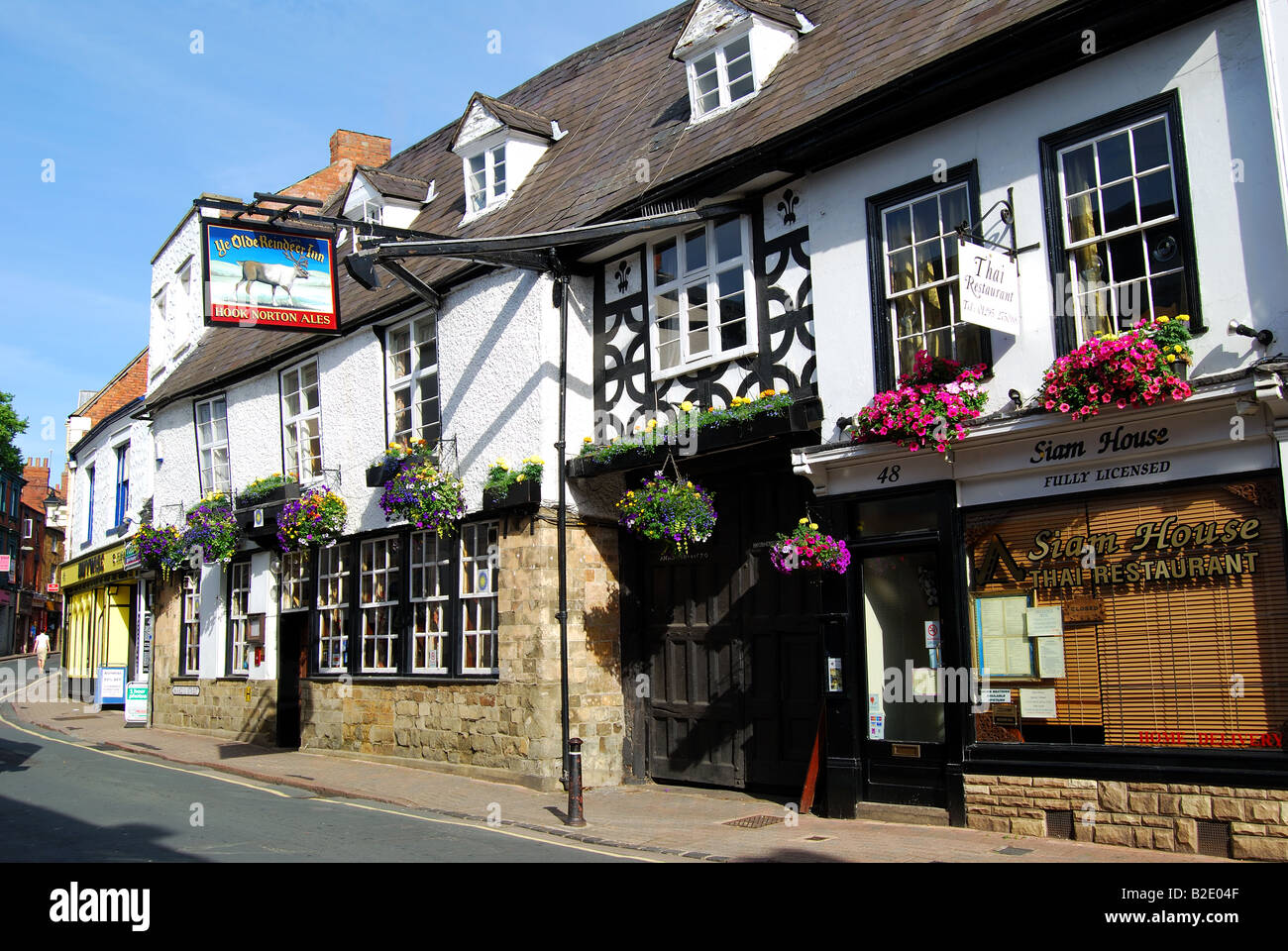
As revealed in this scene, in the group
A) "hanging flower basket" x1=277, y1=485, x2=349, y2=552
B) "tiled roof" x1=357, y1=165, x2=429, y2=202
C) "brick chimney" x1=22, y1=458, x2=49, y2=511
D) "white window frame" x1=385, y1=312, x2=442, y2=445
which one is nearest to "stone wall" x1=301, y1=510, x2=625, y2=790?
"white window frame" x1=385, y1=312, x2=442, y2=445

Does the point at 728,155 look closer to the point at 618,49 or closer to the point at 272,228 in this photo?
the point at 272,228

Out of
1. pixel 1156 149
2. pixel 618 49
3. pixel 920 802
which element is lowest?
pixel 920 802

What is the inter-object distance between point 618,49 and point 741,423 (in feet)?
30.4

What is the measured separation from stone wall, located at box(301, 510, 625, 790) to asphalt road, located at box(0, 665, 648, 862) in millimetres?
1969

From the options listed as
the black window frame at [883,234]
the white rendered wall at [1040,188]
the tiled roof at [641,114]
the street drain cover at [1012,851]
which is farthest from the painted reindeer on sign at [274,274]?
the street drain cover at [1012,851]

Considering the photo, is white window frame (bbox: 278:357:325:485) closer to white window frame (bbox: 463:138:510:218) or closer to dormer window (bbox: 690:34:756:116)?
white window frame (bbox: 463:138:510:218)

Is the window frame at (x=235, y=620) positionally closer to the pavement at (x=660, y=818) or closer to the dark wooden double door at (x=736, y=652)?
the pavement at (x=660, y=818)

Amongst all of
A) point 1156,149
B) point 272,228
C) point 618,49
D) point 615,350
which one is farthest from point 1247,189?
point 618,49

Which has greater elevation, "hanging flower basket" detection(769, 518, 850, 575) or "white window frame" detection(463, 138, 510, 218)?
"white window frame" detection(463, 138, 510, 218)

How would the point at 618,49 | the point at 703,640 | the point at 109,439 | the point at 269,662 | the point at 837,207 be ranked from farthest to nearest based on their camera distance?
the point at 109,439, the point at 269,662, the point at 618,49, the point at 703,640, the point at 837,207

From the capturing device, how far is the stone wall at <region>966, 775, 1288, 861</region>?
7.85 metres

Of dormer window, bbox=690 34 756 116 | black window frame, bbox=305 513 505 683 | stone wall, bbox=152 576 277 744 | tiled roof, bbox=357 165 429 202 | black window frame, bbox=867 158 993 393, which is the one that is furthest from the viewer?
stone wall, bbox=152 576 277 744

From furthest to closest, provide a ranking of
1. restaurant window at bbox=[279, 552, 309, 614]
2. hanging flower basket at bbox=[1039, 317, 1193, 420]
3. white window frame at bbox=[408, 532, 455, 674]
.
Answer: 1. restaurant window at bbox=[279, 552, 309, 614]
2. white window frame at bbox=[408, 532, 455, 674]
3. hanging flower basket at bbox=[1039, 317, 1193, 420]

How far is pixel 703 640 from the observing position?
13.2 meters
